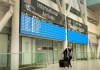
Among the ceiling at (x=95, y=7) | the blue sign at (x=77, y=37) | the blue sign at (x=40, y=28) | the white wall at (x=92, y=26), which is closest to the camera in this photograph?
the blue sign at (x=40, y=28)

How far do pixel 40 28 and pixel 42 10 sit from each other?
183 cm

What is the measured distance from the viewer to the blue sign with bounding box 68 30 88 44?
23516 millimetres

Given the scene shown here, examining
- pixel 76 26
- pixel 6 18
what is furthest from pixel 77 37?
pixel 6 18

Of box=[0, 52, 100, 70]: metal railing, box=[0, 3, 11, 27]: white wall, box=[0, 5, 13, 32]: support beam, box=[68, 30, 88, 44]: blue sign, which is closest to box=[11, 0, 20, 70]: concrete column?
box=[0, 5, 13, 32]: support beam

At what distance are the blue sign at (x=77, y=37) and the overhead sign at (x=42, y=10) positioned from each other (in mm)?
2579

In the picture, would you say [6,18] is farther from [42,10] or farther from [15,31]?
[42,10]

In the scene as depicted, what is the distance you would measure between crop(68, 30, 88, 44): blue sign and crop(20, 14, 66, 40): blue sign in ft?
5.97

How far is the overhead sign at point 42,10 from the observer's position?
49.9ft

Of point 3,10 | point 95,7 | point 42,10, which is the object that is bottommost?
point 3,10

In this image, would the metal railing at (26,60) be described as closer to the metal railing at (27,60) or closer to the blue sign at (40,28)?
the metal railing at (27,60)

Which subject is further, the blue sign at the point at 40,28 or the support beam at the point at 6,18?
the blue sign at the point at 40,28

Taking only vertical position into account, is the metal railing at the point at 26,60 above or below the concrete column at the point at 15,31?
below

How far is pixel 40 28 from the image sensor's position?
17.2 meters

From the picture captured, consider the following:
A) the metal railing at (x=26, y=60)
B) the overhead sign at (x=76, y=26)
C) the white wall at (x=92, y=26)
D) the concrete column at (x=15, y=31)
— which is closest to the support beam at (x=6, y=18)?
the concrete column at (x=15, y=31)
